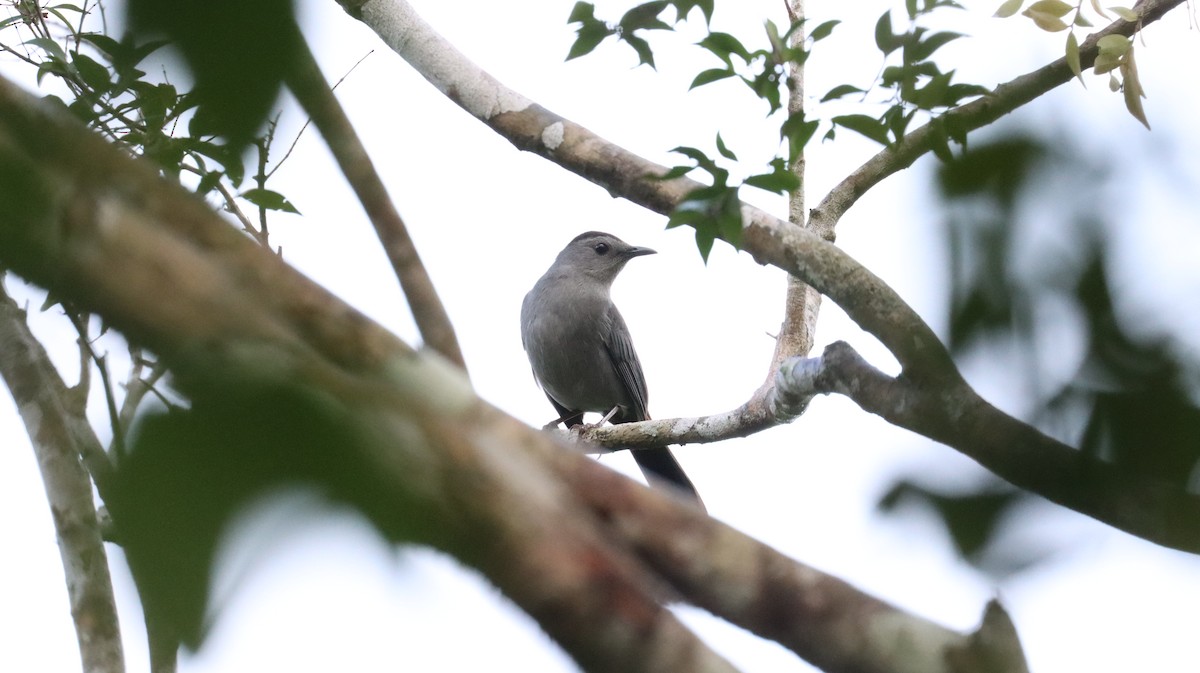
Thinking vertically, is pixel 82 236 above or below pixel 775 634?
below

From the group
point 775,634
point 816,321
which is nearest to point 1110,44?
point 775,634

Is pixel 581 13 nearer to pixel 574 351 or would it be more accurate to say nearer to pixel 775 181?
pixel 775 181

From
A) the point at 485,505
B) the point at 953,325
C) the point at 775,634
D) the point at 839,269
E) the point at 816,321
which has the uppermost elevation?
the point at 816,321

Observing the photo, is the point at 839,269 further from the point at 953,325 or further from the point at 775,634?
the point at 953,325

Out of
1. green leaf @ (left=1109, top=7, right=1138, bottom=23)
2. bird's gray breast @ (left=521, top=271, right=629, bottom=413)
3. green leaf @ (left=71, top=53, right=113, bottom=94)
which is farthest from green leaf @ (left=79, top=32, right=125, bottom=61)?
bird's gray breast @ (left=521, top=271, right=629, bottom=413)

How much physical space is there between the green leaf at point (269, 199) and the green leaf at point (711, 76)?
1.05 metres

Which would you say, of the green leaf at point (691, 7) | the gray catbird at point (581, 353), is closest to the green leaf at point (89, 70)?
the green leaf at point (691, 7)

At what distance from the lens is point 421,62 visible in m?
3.39

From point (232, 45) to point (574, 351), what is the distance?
751 centimetres

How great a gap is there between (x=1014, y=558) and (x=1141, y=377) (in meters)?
0.15

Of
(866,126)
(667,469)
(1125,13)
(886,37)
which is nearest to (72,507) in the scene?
(866,126)

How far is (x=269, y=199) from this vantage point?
2686mm

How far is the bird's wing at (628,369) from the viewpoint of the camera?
809 cm

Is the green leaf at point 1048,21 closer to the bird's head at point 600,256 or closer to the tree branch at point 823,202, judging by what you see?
the tree branch at point 823,202
